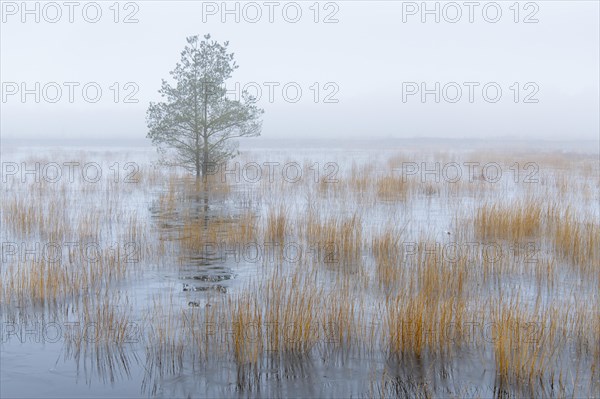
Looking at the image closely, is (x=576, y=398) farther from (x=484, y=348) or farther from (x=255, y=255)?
(x=255, y=255)

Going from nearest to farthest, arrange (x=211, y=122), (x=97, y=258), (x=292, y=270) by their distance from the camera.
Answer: (x=292, y=270) → (x=97, y=258) → (x=211, y=122)

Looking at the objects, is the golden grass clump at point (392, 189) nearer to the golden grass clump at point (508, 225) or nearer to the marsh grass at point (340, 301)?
the marsh grass at point (340, 301)

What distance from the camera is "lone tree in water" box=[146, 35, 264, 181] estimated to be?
18438 millimetres

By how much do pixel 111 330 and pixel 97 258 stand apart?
335cm

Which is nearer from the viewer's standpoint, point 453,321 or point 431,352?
point 431,352

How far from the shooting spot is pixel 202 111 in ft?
62.5

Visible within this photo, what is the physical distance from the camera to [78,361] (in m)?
5.76

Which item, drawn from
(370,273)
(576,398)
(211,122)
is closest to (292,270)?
(370,273)

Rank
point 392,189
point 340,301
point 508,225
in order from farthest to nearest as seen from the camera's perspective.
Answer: point 392,189, point 508,225, point 340,301

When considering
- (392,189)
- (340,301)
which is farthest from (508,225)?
(392,189)

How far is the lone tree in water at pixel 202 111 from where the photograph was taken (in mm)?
18438

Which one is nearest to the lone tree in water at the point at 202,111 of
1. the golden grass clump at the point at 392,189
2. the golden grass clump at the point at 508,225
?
the golden grass clump at the point at 392,189

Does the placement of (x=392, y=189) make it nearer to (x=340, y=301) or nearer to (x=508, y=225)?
(x=508, y=225)

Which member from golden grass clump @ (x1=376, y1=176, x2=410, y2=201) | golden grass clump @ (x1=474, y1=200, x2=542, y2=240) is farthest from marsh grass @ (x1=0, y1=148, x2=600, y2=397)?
golden grass clump @ (x1=376, y1=176, x2=410, y2=201)
